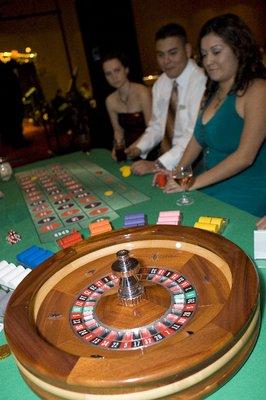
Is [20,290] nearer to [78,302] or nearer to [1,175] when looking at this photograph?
[78,302]

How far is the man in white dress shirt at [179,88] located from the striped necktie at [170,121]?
36mm

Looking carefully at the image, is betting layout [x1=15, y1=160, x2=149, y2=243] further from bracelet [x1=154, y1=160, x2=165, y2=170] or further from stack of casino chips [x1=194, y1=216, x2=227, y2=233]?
stack of casino chips [x1=194, y1=216, x2=227, y2=233]

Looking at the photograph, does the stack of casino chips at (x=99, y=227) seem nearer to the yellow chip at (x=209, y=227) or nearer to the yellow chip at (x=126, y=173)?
the yellow chip at (x=209, y=227)

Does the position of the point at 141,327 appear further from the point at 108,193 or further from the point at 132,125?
the point at 132,125

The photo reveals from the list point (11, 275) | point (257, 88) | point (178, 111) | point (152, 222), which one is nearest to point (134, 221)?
point (152, 222)

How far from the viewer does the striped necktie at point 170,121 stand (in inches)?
121

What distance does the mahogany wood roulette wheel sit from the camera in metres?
0.71

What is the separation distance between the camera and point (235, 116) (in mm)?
1972

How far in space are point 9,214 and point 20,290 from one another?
1130mm

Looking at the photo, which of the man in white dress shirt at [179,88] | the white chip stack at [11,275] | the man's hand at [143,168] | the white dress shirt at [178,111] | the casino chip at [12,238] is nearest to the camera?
the white chip stack at [11,275]

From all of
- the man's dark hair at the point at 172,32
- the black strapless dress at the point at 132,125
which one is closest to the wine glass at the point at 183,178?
the man's dark hair at the point at 172,32

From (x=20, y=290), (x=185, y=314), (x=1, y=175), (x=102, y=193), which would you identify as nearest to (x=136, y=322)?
(x=185, y=314)

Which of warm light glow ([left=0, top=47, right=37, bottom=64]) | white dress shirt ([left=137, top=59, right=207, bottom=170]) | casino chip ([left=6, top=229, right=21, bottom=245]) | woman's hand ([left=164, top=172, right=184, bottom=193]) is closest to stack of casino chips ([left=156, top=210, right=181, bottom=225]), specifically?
woman's hand ([left=164, top=172, right=184, bottom=193])

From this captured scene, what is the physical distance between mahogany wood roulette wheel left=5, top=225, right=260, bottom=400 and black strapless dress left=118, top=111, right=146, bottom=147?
2468mm
